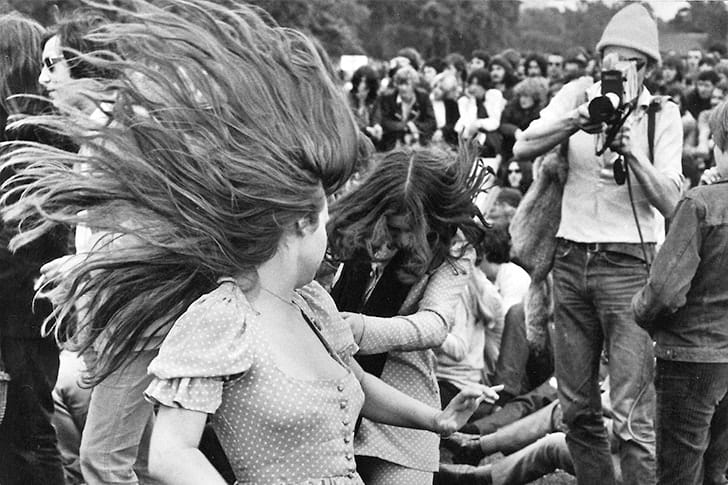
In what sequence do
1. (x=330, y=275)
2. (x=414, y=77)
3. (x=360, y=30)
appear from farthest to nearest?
(x=360, y=30), (x=414, y=77), (x=330, y=275)

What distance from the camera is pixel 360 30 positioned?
957 inches

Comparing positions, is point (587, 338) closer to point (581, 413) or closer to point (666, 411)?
point (581, 413)

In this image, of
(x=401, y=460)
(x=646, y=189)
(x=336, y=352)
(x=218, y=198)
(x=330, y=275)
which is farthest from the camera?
(x=646, y=189)

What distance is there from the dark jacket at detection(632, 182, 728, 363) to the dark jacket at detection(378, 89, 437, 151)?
29.3ft

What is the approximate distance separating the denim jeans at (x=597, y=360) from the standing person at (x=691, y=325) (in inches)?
15.0

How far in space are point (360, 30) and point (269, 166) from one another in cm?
2206

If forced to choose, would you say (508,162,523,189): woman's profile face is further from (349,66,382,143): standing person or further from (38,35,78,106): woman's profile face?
(38,35,78,106): woman's profile face

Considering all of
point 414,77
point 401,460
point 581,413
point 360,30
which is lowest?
point 360,30

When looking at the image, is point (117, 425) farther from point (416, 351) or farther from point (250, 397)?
point (250, 397)

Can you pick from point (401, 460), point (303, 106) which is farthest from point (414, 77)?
point (303, 106)

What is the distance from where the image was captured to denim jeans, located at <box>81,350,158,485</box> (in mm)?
3971

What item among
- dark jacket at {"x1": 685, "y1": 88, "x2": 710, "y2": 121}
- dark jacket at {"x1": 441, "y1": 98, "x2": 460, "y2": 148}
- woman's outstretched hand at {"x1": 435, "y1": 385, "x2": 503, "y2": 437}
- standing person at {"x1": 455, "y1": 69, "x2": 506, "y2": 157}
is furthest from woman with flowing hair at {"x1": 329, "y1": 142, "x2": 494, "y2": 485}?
dark jacket at {"x1": 685, "y1": 88, "x2": 710, "y2": 121}

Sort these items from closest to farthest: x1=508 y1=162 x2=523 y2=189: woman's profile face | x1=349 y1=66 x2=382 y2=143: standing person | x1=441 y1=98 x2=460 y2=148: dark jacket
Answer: x1=508 y1=162 x2=523 y2=189: woman's profile face
x1=441 y1=98 x2=460 y2=148: dark jacket
x1=349 y1=66 x2=382 y2=143: standing person

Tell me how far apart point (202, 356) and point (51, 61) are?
8.18ft
